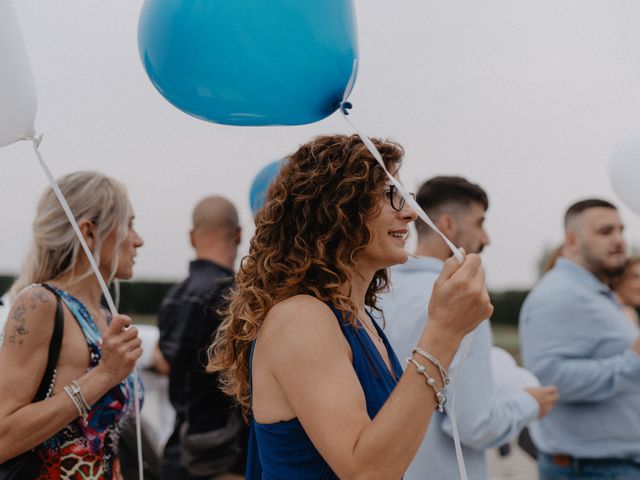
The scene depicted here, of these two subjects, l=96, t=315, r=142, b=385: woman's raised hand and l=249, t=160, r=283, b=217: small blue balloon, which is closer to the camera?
l=96, t=315, r=142, b=385: woman's raised hand

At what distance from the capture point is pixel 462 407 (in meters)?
2.51

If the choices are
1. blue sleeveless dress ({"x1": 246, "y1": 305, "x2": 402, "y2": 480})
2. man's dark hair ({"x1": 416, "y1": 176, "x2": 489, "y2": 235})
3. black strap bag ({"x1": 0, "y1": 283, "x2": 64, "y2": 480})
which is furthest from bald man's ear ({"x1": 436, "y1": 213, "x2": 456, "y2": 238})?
black strap bag ({"x1": 0, "y1": 283, "x2": 64, "y2": 480})

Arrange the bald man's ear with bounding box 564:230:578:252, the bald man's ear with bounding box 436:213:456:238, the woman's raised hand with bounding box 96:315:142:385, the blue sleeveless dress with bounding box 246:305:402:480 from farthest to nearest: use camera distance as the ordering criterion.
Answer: the bald man's ear with bounding box 564:230:578:252 → the bald man's ear with bounding box 436:213:456:238 → the woman's raised hand with bounding box 96:315:142:385 → the blue sleeveless dress with bounding box 246:305:402:480

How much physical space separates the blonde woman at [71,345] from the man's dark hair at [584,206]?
2.38m

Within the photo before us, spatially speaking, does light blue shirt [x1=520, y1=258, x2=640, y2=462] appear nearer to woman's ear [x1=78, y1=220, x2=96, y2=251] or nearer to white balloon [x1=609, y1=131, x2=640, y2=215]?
white balloon [x1=609, y1=131, x2=640, y2=215]

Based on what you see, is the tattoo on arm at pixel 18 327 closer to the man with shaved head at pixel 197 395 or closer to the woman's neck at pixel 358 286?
the woman's neck at pixel 358 286

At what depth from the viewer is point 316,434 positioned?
1446mm

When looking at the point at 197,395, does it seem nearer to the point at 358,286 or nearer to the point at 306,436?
the point at 358,286

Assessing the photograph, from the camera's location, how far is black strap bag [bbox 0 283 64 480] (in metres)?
2.08

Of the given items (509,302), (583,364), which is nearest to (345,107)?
(583,364)

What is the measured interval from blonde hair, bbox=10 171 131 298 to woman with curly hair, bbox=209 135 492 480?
715 mm

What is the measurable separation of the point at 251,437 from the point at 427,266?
1.15 meters

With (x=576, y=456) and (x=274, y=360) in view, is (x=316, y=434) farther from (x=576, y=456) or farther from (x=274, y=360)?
(x=576, y=456)

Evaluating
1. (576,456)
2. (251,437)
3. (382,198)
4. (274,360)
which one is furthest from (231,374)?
(576,456)
